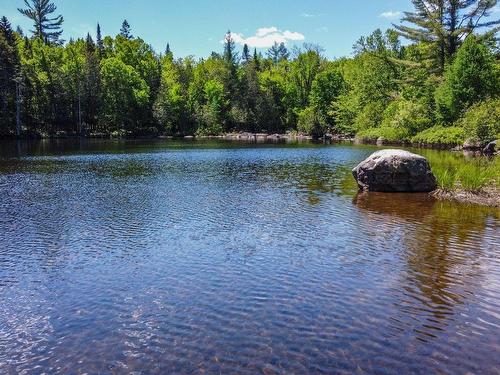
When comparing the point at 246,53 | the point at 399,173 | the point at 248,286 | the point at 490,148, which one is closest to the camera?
the point at 248,286

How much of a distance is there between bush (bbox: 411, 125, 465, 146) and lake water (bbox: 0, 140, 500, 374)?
1352 inches

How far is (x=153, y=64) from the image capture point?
117062 millimetres

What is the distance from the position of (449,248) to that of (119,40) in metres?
131

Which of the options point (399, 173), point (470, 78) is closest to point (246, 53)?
point (470, 78)

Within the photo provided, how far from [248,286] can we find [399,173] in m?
15.9

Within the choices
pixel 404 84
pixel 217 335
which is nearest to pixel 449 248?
pixel 217 335

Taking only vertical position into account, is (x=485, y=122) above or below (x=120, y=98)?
below

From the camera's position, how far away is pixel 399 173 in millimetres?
24359

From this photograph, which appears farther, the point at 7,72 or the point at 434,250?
the point at 7,72

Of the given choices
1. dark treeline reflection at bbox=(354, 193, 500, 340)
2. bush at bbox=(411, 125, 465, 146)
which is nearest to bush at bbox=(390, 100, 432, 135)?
bush at bbox=(411, 125, 465, 146)

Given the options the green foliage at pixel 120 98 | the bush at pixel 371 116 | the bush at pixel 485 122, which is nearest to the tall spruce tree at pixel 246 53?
the green foliage at pixel 120 98

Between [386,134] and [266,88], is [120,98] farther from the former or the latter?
[386,134]

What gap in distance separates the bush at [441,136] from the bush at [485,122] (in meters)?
2.50

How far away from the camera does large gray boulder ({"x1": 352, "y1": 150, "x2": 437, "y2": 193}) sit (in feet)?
79.1
